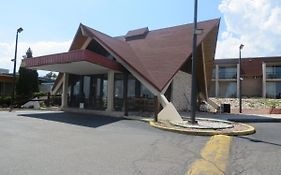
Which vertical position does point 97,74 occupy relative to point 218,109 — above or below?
above

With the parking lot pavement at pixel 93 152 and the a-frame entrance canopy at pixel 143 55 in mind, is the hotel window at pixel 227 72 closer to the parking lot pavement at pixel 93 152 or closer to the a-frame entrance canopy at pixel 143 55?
the a-frame entrance canopy at pixel 143 55

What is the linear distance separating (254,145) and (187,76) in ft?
52.8

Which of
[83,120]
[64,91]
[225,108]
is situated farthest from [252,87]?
[83,120]

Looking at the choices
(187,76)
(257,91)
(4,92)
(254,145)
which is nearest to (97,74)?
(187,76)

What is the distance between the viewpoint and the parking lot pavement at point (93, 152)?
624 centimetres

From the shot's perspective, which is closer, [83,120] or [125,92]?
[83,120]

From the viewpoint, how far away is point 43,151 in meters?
7.75

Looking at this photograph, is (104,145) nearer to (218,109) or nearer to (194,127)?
(194,127)

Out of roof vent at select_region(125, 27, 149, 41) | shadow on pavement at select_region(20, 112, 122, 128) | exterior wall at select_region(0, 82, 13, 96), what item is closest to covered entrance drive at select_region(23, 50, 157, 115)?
shadow on pavement at select_region(20, 112, 122, 128)

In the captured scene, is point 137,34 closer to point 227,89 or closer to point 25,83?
point 25,83

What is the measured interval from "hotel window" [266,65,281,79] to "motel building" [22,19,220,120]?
23752mm

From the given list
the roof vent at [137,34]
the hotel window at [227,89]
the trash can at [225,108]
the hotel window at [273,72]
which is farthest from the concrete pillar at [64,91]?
the hotel window at [273,72]

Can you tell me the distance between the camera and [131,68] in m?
18.5

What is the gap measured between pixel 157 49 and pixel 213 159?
16366 mm
